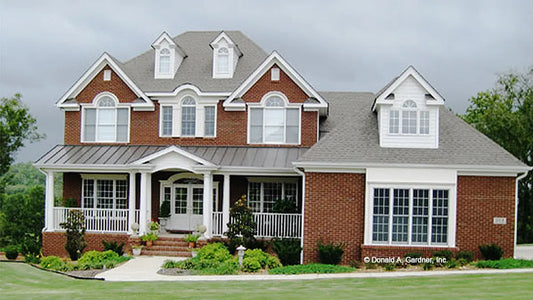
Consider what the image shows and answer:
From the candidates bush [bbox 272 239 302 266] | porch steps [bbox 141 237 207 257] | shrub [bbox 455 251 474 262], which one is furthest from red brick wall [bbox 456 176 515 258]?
porch steps [bbox 141 237 207 257]

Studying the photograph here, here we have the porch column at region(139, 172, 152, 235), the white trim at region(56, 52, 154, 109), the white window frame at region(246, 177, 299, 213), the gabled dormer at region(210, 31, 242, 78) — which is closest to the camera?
the porch column at region(139, 172, 152, 235)

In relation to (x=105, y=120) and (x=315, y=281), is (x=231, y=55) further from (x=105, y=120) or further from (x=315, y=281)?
(x=315, y=281)

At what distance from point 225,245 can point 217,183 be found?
3.95m

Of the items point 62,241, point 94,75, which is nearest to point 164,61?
point 94,75

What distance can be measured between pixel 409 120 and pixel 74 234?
525 inches

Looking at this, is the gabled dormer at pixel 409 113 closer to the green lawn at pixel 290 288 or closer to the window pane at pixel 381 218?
the window pane at pixel 381 218

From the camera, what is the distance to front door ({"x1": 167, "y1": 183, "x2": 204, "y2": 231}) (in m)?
24.1

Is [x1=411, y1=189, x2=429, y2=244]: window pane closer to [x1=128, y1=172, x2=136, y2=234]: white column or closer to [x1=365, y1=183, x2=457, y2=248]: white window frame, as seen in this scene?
[x1=365, y1=183, x2=457, y2=248]: white window frame

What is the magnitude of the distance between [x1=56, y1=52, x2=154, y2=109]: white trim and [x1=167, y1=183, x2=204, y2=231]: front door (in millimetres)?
3973

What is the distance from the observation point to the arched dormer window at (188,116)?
80.2 ft

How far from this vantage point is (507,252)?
18812mm

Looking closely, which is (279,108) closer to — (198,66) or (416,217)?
(198,66)

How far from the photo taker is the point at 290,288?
550 inches

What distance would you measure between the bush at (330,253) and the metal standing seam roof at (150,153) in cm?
390
